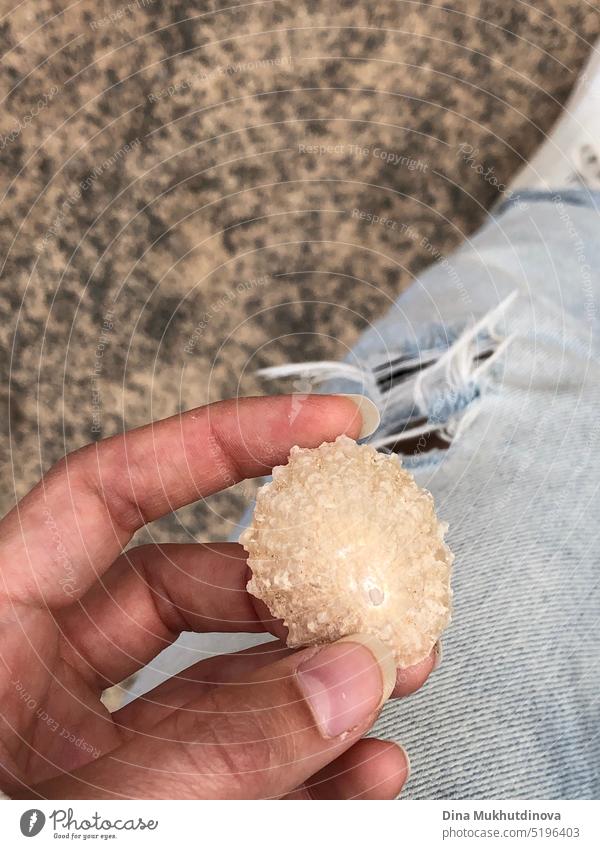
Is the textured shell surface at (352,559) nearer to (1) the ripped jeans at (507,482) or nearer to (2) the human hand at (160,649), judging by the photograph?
(2) the human hand at (160,649)

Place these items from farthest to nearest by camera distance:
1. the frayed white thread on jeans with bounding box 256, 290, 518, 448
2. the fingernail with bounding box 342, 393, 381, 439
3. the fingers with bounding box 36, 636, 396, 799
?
the frayed white thread on jeans with bounding box 256, 290, 518, 448
the fingernail with bounding box 342, 393, 381, 439
the fingers with bounding box 36, 636, 396, 799

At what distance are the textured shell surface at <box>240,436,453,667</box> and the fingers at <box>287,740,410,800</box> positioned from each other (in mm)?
86

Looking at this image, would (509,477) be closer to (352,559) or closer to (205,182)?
(352,559)

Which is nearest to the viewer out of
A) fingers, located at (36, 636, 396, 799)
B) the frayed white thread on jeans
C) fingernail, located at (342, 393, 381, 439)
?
fingers, located at (36, 636, 396, 799)

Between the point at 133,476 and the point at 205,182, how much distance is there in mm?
338

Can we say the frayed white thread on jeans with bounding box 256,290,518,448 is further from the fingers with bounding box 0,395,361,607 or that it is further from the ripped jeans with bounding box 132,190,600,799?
the fingers with bounding box 0,395,361,607

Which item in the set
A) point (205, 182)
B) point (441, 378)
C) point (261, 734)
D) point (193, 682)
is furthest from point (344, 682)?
point (205, 182)

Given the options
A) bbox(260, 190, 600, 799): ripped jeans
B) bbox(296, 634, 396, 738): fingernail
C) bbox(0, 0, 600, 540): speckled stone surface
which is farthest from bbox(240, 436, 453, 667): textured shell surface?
bbox(0, 0, 600, 540): speckled stone surface

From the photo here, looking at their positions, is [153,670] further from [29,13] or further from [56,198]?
[29,13]

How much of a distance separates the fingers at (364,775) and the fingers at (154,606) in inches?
3.7

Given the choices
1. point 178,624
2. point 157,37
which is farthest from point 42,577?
point 157,37

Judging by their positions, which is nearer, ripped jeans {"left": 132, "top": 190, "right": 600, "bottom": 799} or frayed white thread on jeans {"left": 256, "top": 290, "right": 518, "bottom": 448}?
ripped jeans {"left": 132, "top": 190, "right": 600, "bottom": 799}

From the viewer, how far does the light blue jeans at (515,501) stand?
1.63 feet

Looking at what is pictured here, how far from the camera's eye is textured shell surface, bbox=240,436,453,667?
0.40 m
